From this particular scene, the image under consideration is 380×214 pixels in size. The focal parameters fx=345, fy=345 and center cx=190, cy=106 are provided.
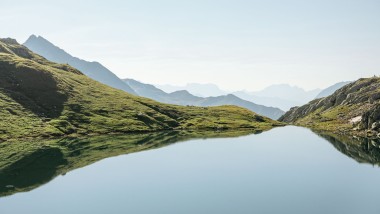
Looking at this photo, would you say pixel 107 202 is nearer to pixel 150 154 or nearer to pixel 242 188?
pixel 242 188

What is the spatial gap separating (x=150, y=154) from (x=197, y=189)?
159 ft

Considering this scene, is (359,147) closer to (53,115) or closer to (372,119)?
(372,119)

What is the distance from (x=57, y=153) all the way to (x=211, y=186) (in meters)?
61.4

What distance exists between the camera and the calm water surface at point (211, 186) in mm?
58656

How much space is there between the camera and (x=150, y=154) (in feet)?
384

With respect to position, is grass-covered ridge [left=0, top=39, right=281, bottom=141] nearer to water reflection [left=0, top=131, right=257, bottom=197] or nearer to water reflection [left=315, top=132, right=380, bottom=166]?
water reflection [left=0, top=131, right=257, bottom=197]

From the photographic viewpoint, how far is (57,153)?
4424 inches

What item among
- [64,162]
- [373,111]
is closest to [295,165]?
[64,162]

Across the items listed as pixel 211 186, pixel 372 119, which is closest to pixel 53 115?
pixel 211 186

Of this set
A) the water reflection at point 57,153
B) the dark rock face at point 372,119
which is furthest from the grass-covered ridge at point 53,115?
the dark rock face at point 372,119

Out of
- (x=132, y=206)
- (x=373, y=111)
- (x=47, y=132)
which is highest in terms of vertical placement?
(x=373, y=111)

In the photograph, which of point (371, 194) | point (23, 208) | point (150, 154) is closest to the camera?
point (23, 208)

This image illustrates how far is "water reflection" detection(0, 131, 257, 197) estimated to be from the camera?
7931 centimetres

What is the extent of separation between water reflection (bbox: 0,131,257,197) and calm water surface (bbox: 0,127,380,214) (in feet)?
16.0
